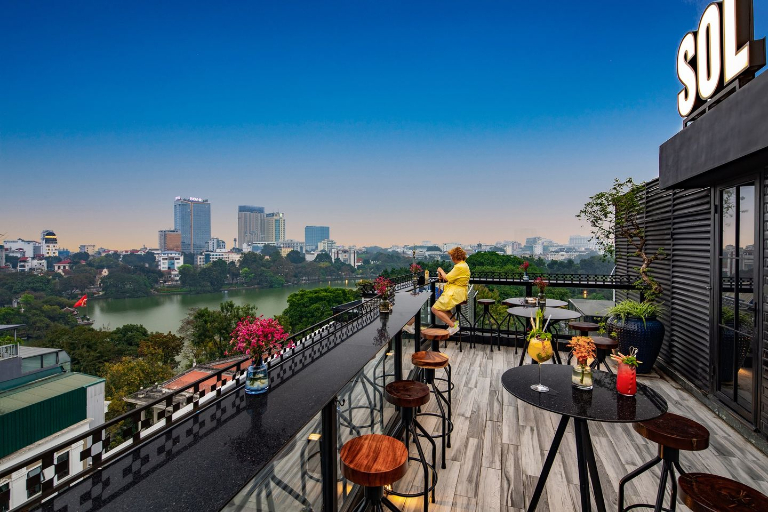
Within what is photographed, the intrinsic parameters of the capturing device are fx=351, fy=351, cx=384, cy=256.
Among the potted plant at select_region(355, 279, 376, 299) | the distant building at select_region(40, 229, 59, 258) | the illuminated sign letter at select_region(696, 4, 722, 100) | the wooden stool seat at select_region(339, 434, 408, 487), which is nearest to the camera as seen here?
the wooden stool seat at select_region(339, 434, 408, 487)

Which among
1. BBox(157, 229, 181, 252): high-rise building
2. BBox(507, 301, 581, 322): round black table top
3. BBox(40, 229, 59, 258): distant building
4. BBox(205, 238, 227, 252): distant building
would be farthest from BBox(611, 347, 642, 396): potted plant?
BBox(205, 238, 227, 252): distant building

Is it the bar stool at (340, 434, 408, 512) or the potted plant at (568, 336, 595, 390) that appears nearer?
the bar stool at (340, 434, 408, 512)

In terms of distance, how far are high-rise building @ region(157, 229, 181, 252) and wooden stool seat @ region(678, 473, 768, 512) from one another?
11621 cm

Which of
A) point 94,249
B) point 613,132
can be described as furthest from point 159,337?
point 94,249

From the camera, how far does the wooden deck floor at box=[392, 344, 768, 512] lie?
100 inches

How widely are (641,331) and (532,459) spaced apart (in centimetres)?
298

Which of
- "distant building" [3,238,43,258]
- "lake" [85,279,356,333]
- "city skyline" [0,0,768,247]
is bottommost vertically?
"lake" [85,279,356,333]

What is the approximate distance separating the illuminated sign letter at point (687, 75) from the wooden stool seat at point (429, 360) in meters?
4.06

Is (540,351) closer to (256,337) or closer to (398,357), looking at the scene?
(398,357)

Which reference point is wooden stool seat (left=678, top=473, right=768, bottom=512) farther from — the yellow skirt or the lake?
the lake

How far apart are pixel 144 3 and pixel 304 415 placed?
80.9m

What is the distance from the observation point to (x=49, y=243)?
73.4m

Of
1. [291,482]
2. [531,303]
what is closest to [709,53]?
[531,303]

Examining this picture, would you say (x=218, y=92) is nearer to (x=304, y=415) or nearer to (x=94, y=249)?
(x=94, y=249)
